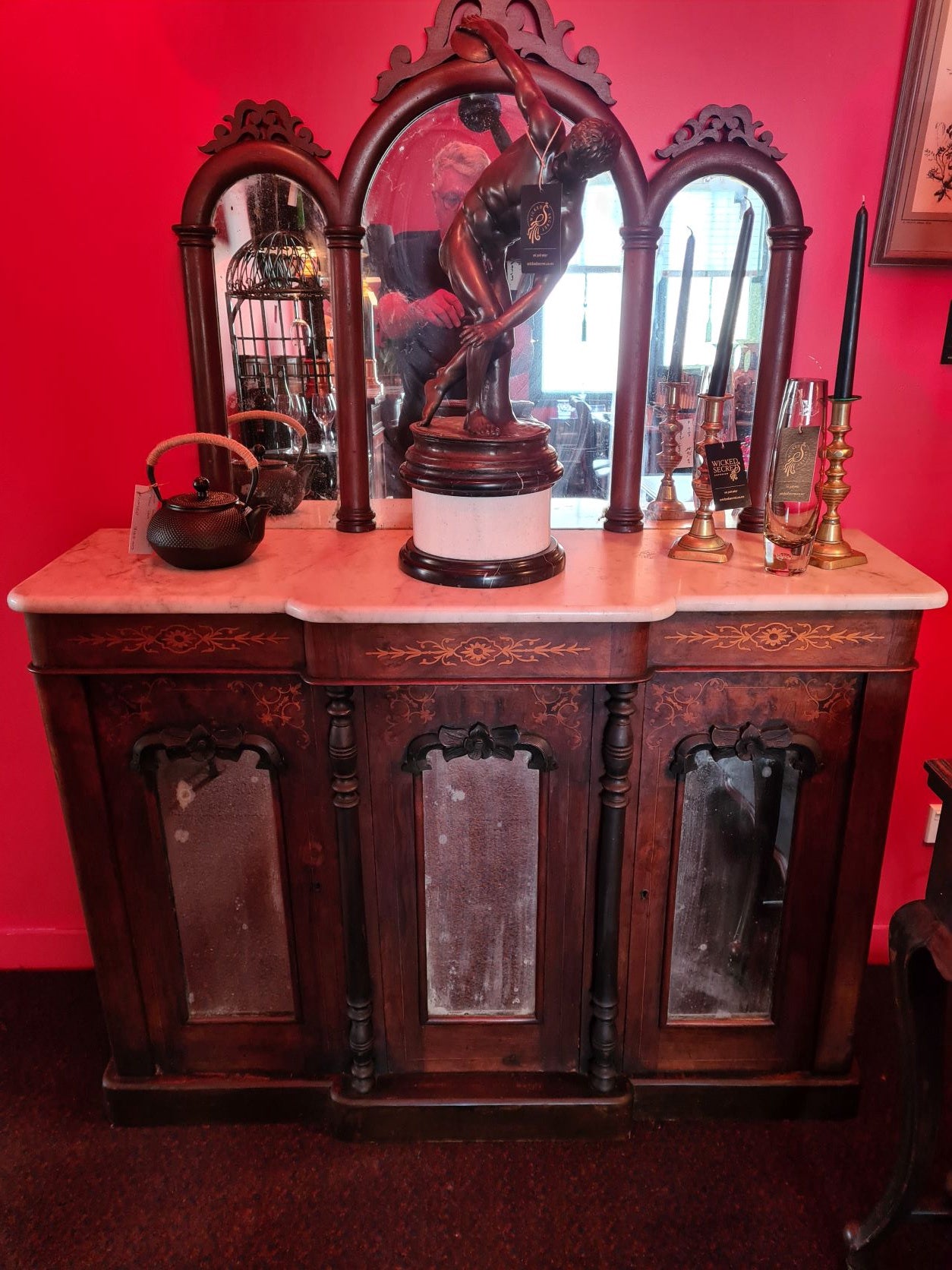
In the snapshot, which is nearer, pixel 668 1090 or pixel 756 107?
pixel 756 107

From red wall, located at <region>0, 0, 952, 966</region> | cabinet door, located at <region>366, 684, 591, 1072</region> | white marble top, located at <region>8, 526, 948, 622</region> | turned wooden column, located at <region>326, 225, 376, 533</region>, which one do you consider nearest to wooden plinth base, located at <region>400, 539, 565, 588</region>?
white marble top, located at <region>8, 526, 948, 622</region>

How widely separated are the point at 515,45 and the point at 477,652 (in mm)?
1124

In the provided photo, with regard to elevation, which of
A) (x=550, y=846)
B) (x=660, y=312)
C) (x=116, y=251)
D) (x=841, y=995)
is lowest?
(x=841, y=995)

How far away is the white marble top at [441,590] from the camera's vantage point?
1.47m

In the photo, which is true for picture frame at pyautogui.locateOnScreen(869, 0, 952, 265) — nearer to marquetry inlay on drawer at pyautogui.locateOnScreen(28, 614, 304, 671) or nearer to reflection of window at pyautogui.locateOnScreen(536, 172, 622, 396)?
reflection of window at pyautogui.locateOnScreen(536, 172, 622, 396)

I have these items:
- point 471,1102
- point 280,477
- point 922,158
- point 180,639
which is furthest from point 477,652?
point 922,158

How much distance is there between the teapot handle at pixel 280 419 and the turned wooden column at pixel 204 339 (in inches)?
1.9

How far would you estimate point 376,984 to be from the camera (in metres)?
1.82

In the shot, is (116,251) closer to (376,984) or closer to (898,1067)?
(376,984)

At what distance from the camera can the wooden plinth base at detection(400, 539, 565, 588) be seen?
155 centimetres

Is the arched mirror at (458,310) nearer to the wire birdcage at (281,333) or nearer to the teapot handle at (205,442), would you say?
the wire birdcage at (281,333)

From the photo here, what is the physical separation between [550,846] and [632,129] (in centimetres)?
140

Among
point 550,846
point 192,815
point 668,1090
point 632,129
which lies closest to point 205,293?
point 632,129

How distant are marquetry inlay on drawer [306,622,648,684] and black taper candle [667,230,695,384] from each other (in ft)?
2.11
